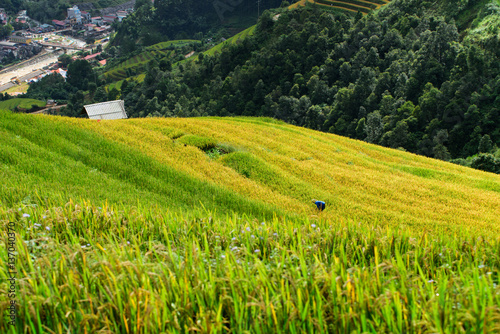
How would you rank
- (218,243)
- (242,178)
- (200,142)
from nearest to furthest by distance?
(218,243) < (242,178) < (200,142)

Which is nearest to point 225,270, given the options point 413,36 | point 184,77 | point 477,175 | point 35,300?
point 35,300

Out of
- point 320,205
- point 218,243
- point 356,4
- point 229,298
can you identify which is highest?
point 356,4

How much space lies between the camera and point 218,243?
16.3ft

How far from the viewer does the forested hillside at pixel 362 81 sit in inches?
1548

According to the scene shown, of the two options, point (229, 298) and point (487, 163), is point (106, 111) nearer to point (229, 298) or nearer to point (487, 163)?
point (487, 163)

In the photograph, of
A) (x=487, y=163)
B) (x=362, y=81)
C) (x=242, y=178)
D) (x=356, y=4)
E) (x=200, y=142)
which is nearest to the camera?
(x=242, y=178)

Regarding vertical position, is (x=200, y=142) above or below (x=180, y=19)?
below

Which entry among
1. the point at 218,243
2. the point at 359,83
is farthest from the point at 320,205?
the point at 359,83

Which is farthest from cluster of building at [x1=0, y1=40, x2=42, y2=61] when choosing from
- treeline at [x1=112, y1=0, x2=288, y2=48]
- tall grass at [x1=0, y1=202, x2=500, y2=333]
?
tall grass at [x1=0, y1=202, x2=500, y2=333]

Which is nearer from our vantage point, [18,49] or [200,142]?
[200,142]

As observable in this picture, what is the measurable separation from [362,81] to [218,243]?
177 feet

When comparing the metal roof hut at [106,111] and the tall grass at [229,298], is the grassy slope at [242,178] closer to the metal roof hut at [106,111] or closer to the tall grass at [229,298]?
the tall grass at [229,298]

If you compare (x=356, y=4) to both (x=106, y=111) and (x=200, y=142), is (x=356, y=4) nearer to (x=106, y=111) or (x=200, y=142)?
(x=106, y=111)

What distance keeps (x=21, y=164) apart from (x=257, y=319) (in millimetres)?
8029
